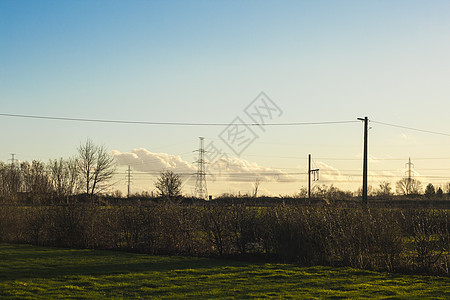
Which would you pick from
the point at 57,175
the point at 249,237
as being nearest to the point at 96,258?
the point at 249,237

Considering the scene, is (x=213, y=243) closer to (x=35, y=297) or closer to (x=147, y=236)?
(x=147, y=236)

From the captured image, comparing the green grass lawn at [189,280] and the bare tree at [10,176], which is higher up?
the bare tree at [10,176]

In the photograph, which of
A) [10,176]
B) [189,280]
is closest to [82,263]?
[189,280]

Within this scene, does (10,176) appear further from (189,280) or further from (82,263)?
(189,280)

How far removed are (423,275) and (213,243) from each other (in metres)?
7.52

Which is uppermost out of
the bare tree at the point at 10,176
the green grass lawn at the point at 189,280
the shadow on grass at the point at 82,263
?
the bare tree at the point at 10,176

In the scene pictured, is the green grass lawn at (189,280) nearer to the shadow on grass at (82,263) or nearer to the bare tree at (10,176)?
the shadow on grass at (82,263)

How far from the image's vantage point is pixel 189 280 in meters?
12.3

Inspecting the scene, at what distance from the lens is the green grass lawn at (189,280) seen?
34.8ft

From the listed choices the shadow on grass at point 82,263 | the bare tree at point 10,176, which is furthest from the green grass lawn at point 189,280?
the bare tree at point 10,176

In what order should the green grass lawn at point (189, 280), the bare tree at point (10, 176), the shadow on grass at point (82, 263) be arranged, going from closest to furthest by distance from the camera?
the green grass lawn at point (189, 280), the shadow on grass at point (82, 263), the bare tree at point (10, 176)

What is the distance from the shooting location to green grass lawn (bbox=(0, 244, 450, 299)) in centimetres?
1061

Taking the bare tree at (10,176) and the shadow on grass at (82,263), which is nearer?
the shadow on grass at (82,263)

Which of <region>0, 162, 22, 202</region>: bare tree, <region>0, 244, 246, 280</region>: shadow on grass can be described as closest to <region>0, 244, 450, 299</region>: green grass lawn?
<region>0, 244, 246, 280</region>: shadow on grass
